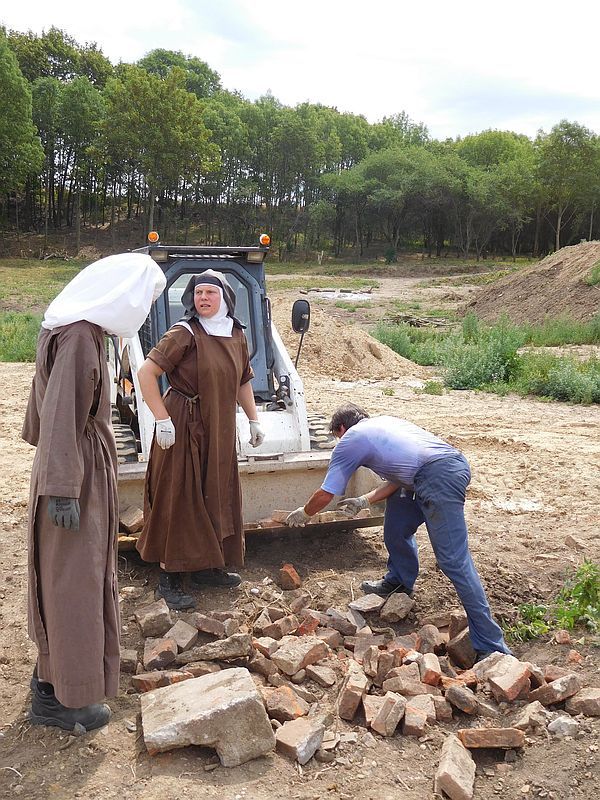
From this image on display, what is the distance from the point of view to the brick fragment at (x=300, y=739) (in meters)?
3.24

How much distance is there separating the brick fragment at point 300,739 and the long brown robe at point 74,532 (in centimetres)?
78

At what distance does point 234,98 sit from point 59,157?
699 inches

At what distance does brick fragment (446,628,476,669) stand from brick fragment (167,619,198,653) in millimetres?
1437

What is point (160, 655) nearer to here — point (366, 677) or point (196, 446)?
point (366, 677)

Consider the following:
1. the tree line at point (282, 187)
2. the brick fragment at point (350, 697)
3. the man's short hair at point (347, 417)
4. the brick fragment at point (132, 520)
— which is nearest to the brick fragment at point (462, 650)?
the brick fragment at point (350, 697)

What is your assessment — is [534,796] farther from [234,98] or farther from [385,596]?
[234,98]

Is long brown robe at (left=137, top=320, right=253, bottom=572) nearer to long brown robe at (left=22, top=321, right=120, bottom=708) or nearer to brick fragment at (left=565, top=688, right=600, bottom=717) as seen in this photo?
long brown robe at (left=22, top=321, right=120, bottom=708)

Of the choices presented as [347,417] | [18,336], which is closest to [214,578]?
[347,417]

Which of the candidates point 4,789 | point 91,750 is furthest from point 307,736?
point 4,789

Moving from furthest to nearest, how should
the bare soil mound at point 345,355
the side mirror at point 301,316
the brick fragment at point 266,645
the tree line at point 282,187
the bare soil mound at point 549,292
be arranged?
1. the tree line at point 282,187
2. the bare soil mound at point 549,292
3. the bare soil mound at point 345,355
4. the side mirror at point 301,316
5. the brick fragment at point 266,645

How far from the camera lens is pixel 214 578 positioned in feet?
16.3

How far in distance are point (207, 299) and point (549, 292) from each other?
20186 mm

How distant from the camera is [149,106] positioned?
35.0 m

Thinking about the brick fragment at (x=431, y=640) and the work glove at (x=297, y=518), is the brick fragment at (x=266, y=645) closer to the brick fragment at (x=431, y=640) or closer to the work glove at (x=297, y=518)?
the work glove at (x=297, y=518)
